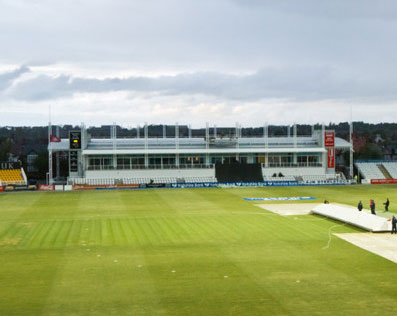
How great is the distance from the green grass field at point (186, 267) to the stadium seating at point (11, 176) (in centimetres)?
3573

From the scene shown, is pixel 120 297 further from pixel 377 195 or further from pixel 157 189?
pixel 157 189

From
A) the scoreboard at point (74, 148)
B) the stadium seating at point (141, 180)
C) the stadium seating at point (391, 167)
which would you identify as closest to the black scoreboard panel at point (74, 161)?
the scoreboard at point (74, 148)

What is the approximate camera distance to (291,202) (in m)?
55.1

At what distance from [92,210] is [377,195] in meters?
32.9

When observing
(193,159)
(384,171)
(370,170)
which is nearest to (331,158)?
(370,170)

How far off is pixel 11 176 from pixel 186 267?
62781 millimetres

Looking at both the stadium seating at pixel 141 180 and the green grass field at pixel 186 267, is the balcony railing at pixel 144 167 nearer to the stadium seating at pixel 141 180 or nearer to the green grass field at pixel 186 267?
the stadium seating at pixel 141 180

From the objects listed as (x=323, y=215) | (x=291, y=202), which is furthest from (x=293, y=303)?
(x=291, y=202)

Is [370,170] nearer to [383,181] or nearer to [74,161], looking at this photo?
[383,181]

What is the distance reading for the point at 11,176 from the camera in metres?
81.5

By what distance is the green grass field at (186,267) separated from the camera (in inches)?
753

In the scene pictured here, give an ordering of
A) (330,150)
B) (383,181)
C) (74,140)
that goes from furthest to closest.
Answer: (330,150) → (74,140) → (383,181)

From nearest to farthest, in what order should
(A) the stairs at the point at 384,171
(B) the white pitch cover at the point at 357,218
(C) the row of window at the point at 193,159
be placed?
1. (B) the white pitch cover at the point at 357,218
2. (A) the stairs at the point at 384,171
3. (C) the row of window at the point at 193,159

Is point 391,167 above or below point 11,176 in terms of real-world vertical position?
above
